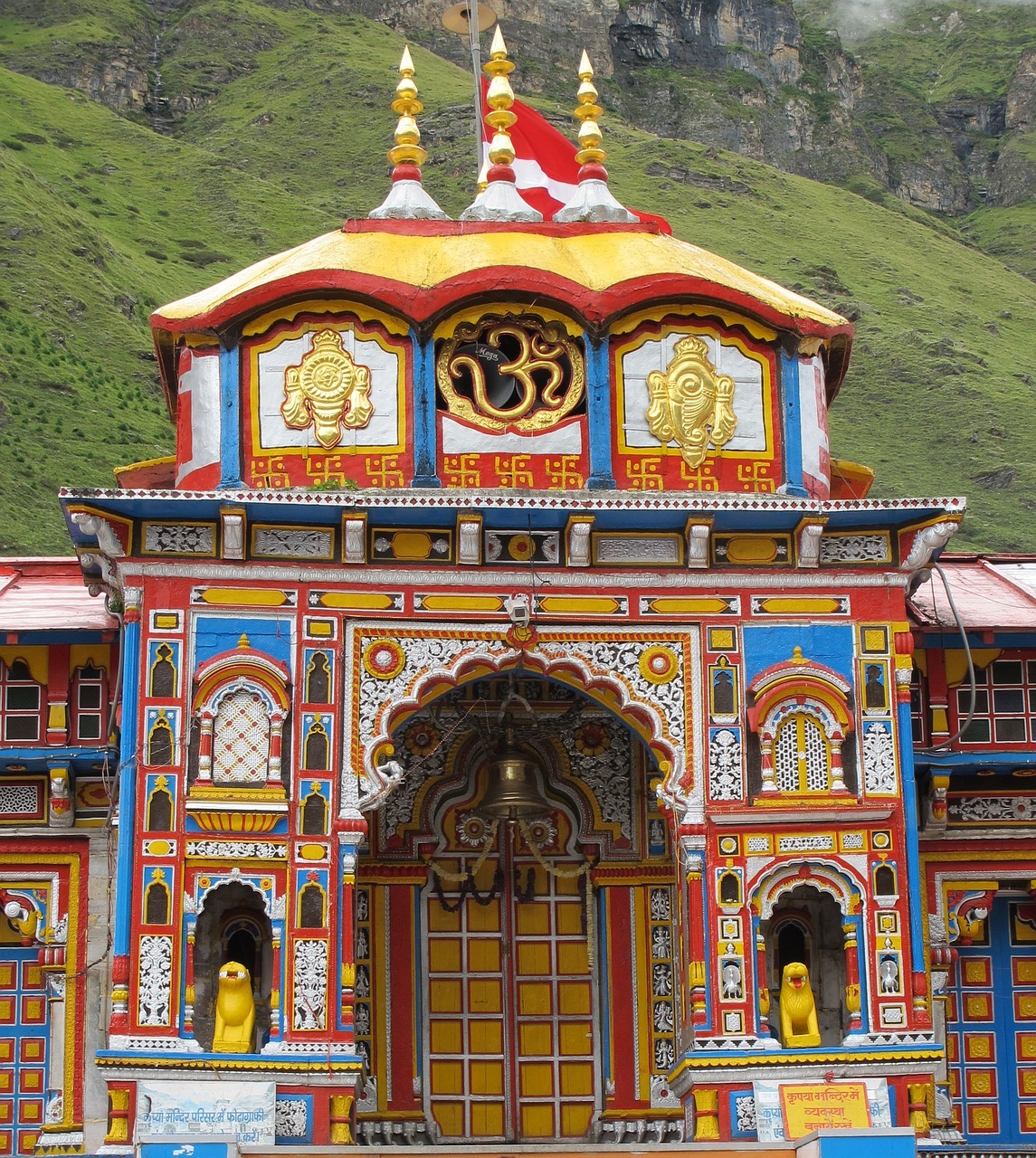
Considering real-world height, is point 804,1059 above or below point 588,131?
below

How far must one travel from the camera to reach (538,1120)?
766 inches

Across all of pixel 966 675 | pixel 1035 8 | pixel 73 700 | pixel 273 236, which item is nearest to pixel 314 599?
pixel 73 700

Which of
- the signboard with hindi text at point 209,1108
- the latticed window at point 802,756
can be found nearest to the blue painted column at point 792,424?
the latticed window at point 802,756

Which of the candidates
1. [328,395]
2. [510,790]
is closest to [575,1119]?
[510,790]

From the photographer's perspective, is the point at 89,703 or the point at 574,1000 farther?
the point at 574,1000

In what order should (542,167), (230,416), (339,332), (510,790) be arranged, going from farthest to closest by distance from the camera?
(542,167)
(510,790)
(339,332)
(230,416)

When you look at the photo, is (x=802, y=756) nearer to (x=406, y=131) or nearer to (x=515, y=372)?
(x=515, y=372)

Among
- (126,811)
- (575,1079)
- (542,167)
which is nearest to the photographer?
(126,811)

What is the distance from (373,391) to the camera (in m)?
18.4

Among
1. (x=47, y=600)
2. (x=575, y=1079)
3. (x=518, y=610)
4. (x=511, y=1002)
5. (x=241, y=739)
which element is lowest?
(x=575, y=1079)

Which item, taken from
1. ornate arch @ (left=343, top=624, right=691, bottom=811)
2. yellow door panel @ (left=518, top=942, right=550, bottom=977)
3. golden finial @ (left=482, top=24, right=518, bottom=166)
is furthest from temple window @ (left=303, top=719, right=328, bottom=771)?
golden finial @ (left=482, top=24, right=518, bottom=166)

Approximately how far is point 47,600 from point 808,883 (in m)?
7.58

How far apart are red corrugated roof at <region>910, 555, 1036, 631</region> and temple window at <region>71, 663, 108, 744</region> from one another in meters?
7.37

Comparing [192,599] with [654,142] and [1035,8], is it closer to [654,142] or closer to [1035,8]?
[654,142]
